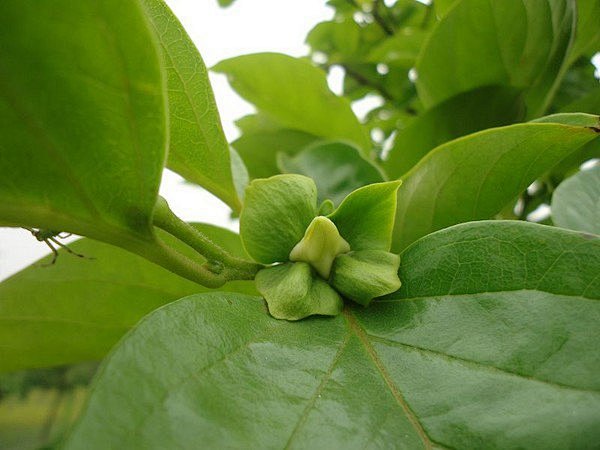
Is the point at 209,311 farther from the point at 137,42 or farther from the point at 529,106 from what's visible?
the point at 529,106

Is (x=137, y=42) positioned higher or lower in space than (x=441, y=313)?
higher

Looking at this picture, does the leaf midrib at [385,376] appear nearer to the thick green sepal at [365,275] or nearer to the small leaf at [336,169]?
the thick green sepal at [365,275]

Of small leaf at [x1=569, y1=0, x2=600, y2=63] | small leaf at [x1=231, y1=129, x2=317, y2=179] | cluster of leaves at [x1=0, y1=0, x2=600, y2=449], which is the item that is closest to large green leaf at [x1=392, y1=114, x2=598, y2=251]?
cluster of leaves at [x1=0, y1=0, x2=600, y2=449]

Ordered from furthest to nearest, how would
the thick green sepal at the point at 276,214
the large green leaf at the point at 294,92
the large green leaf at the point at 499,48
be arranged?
1. the large green leaf at the point at 294,92
2. the large green leaf at the point at 499,48
3. the thick green sepal at the point at 276,214

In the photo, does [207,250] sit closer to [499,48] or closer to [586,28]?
[499,48]

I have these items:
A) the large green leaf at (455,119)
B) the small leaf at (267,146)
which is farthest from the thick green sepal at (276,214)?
the small leaf at (267,146)

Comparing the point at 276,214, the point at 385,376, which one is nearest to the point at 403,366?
the point at 385,376

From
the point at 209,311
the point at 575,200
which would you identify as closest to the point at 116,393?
the point at 209,311
